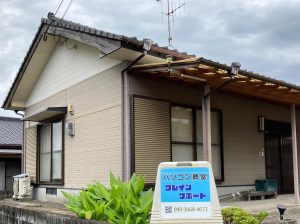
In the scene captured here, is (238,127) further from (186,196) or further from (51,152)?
(186,196)

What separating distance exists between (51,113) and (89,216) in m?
5.60

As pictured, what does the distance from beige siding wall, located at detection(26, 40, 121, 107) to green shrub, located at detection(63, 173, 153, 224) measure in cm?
346

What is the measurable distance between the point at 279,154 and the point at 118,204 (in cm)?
825

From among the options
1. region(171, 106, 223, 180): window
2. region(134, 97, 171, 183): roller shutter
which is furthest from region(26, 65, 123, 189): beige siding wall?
region(171, 106, 223, 180): window

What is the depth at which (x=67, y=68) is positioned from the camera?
11.7m

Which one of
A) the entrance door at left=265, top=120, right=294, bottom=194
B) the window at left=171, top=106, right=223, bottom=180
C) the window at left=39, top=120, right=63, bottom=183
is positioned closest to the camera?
the window at left=171, top=106, right=223, bottom=180

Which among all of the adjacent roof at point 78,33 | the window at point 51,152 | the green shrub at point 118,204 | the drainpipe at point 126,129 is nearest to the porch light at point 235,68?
the adjacent roof at point 78,33

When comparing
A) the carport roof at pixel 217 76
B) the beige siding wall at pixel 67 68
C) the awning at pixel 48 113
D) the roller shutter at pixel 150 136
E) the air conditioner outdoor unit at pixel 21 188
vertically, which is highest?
the beige siding wall at pixel 67 68

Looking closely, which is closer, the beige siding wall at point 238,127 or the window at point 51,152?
the beige siding wall at point 238,127

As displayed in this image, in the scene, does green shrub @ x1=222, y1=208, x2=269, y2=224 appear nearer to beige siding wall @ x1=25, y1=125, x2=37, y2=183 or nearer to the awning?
the awning

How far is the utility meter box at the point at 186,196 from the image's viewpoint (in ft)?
15.5

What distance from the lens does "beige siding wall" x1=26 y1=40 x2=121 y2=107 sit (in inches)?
406

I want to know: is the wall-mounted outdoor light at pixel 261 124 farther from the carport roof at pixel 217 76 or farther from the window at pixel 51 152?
the window at pixel 51 152

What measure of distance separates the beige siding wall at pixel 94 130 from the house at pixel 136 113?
24mm
